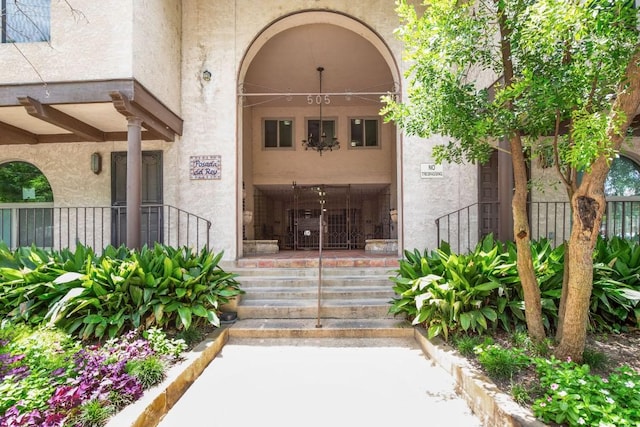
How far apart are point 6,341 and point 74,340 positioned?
509 millimetres

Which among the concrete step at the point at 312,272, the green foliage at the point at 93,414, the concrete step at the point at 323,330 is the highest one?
the concrete step at the point at 312,272

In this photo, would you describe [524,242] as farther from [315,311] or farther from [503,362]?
[315,311]

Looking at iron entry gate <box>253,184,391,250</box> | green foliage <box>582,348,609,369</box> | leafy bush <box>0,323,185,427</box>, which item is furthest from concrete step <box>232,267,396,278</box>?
iron entry gate <box>253,184,391,250</box>

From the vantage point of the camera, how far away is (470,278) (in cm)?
347

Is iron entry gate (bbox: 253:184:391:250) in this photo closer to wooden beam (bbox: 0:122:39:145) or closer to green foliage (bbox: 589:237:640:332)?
wooden beam (bbox: 0:122:39:145)

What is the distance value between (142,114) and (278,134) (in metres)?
6.07

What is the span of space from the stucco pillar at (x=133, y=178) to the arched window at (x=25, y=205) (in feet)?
9.58

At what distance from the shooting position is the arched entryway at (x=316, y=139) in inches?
306

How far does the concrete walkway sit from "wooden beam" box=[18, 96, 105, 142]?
13.6 ft

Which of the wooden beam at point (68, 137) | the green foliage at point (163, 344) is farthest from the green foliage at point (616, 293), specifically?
the wooden beam at point (68, 137)

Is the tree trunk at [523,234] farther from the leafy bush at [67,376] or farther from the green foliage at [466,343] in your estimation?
the leafy bush at [67,376]

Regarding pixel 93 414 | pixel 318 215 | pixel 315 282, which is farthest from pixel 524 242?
pixel 318 215

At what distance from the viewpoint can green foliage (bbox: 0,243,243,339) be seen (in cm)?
340

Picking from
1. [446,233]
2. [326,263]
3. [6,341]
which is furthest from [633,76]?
[6,341]
